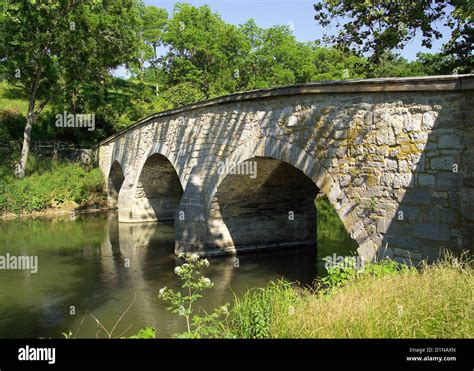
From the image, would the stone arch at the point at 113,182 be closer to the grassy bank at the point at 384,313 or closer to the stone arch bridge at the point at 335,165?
the stone arch bridge at the point at 335,165

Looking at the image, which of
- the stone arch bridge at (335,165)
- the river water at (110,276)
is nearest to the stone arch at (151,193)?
the river water at (110,276)

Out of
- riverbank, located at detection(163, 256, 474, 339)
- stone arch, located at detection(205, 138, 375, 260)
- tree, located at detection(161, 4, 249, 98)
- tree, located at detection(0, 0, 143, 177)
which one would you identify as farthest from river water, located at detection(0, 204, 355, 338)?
tree, located at detection(161, 4, 249, 98)

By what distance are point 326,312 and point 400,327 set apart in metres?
0.72

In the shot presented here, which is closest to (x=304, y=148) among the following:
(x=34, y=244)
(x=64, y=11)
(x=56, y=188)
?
(x=34, y=244)

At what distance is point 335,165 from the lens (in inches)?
316

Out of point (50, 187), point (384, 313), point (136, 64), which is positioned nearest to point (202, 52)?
point (136, 64)

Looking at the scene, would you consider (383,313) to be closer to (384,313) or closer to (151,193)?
(384,313)

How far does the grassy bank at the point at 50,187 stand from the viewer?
2158 centimetres

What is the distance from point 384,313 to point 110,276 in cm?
832

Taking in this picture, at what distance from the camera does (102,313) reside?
27.9ft

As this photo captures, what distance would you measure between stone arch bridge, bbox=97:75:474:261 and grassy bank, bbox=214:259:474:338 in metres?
1.41

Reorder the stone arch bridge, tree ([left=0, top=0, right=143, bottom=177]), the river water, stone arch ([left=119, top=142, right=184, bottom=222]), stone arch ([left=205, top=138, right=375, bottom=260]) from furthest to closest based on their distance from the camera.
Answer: tree ([left=0, top=0, right=143, bottom=177]) → stone arch ([left=119, top=142, right=184, bottom=222]) → the river water → stone arch ([left=205, top=138, right=375, bottom=260]) → the stone arch bridge

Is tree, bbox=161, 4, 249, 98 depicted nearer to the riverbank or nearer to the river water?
the river water

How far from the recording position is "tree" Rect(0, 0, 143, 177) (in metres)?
19.5
